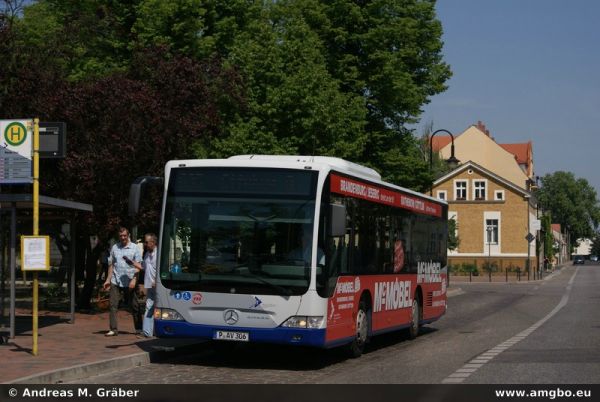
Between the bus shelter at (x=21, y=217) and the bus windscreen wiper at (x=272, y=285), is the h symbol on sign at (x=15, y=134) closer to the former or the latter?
the bus shelter at (x=21, y=217)

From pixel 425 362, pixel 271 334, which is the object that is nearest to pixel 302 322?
pixel 271 334

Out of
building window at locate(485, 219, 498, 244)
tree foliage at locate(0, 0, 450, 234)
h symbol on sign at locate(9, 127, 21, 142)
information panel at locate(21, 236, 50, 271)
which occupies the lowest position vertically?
information panel at locate(21, 236, 50, 271)

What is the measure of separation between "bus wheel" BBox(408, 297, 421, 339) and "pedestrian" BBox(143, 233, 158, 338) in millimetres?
5711

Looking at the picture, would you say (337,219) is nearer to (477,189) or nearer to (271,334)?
(271,334)

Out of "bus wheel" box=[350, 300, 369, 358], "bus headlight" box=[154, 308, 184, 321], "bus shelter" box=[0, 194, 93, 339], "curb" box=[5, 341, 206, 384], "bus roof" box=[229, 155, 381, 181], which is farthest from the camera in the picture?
"bus shelter" box=[0, 194, 93, 339]

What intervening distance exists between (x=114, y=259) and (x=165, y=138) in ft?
18.5

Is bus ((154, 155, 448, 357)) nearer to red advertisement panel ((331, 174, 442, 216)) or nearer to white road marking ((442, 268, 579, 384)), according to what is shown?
red advertisement panel ((331, 174, 442, 216))

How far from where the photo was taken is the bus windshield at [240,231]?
13.8m

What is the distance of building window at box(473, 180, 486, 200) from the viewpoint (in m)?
90.9

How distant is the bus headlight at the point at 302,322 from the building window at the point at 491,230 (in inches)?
2975

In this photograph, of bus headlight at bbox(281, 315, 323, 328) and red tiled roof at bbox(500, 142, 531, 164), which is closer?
bus headlight at bbox(281, 315, 323, 328)

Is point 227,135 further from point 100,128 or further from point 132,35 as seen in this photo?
point 100,128

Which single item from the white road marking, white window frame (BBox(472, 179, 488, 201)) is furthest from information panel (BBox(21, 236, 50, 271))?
white window frame (BBox(472, 179, 488, 201))

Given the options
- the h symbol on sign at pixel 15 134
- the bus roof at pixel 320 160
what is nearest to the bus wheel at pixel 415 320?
the bus roof at pixel 320 160
